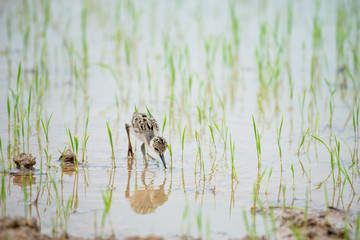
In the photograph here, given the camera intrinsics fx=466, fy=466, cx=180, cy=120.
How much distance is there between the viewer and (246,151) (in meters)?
6.86

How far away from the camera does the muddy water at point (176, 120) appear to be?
4.96 meters

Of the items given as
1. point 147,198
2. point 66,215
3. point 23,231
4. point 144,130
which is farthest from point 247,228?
point 144,130

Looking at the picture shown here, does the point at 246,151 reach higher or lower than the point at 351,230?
higher

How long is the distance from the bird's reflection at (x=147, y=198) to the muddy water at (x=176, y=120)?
22mm

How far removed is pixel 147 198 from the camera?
527cm

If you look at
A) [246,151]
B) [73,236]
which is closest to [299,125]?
[246,151]

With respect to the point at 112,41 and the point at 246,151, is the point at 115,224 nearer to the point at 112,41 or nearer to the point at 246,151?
the point at 246,151

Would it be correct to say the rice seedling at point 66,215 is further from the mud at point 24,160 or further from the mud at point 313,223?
the mud at point 313,223

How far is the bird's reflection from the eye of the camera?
4.98 m

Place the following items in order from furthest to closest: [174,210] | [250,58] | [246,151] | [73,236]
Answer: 1. [250,58]
2. [246,151]
3. [174,210]
4. [73,236]

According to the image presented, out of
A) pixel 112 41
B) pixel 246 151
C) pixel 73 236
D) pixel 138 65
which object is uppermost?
pixel 112 41

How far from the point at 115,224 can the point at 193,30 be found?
901 centimetres

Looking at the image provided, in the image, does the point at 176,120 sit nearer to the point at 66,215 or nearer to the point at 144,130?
the point at 144,130

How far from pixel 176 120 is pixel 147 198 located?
2.86m
